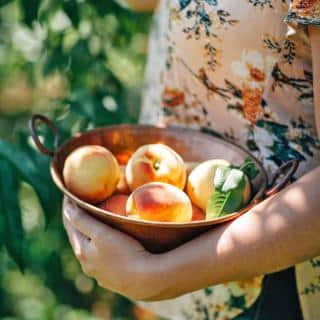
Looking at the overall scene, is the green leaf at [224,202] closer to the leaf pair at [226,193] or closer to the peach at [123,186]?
the leaf pair at [226,193]

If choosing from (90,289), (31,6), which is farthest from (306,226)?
(90,289)

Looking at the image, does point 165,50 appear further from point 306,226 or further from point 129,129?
point 306,226

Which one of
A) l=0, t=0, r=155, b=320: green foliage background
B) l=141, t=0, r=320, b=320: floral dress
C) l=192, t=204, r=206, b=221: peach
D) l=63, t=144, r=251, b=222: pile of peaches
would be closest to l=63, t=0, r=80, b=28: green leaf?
l=0, t=0, r=155, b=320: green foliage background

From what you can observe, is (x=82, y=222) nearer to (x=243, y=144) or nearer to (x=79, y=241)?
(x=79, y=241)

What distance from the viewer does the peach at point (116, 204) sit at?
3.13 ft

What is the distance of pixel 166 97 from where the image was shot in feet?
3.76

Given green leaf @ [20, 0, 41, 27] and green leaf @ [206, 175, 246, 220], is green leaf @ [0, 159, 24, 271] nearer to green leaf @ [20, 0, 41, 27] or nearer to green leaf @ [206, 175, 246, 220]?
green leaf @ [20, 0, 41, 27]

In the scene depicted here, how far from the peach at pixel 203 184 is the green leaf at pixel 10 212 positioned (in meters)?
0.33

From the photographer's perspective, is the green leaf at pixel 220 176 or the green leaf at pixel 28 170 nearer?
the green leaf at pixel 220 176

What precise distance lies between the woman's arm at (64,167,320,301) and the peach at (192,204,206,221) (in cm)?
5

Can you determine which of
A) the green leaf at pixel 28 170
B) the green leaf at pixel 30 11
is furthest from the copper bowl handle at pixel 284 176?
the green leaf at pixel 30 11

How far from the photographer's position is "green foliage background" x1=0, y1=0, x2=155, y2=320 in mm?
1220

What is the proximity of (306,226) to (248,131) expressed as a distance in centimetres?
24

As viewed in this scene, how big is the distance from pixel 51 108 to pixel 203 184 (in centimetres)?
61
